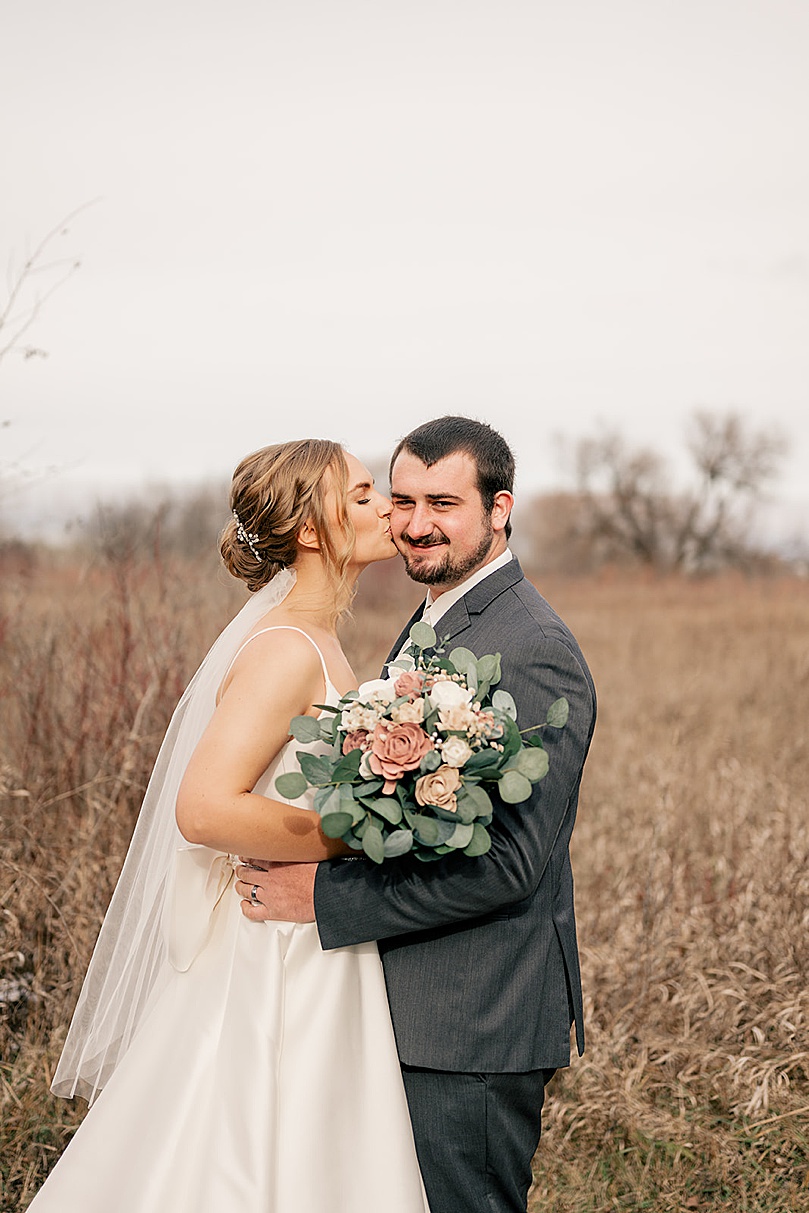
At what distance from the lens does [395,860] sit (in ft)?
8.30

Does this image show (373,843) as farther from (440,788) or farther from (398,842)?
(440,788)

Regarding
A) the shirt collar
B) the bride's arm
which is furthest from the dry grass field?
the bride's arm

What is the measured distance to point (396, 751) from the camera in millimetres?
2162

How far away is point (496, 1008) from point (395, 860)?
0.46 metres

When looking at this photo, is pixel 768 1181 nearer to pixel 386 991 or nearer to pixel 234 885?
pixel 386 991

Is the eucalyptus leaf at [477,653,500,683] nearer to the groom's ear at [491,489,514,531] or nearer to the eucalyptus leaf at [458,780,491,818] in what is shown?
the eucalyptus leaf at [458,780,491,818]

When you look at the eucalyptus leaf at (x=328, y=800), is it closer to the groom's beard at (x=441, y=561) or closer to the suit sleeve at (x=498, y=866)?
the suit sleeve at (x=498, y=866)

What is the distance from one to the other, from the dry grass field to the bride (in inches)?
29.8

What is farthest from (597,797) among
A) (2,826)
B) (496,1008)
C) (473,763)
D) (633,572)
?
(633,572)

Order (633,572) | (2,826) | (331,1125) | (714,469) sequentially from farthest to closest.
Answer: (714,469) < (633,572) < (2,826) < (331,1125)

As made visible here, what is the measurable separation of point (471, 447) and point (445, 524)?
0.75 feet

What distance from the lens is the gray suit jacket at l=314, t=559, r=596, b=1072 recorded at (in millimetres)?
2480

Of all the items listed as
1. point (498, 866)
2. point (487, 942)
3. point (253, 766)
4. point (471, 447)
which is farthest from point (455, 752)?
point (471, 447)

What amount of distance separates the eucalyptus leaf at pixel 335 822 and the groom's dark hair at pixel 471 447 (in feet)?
3.62
